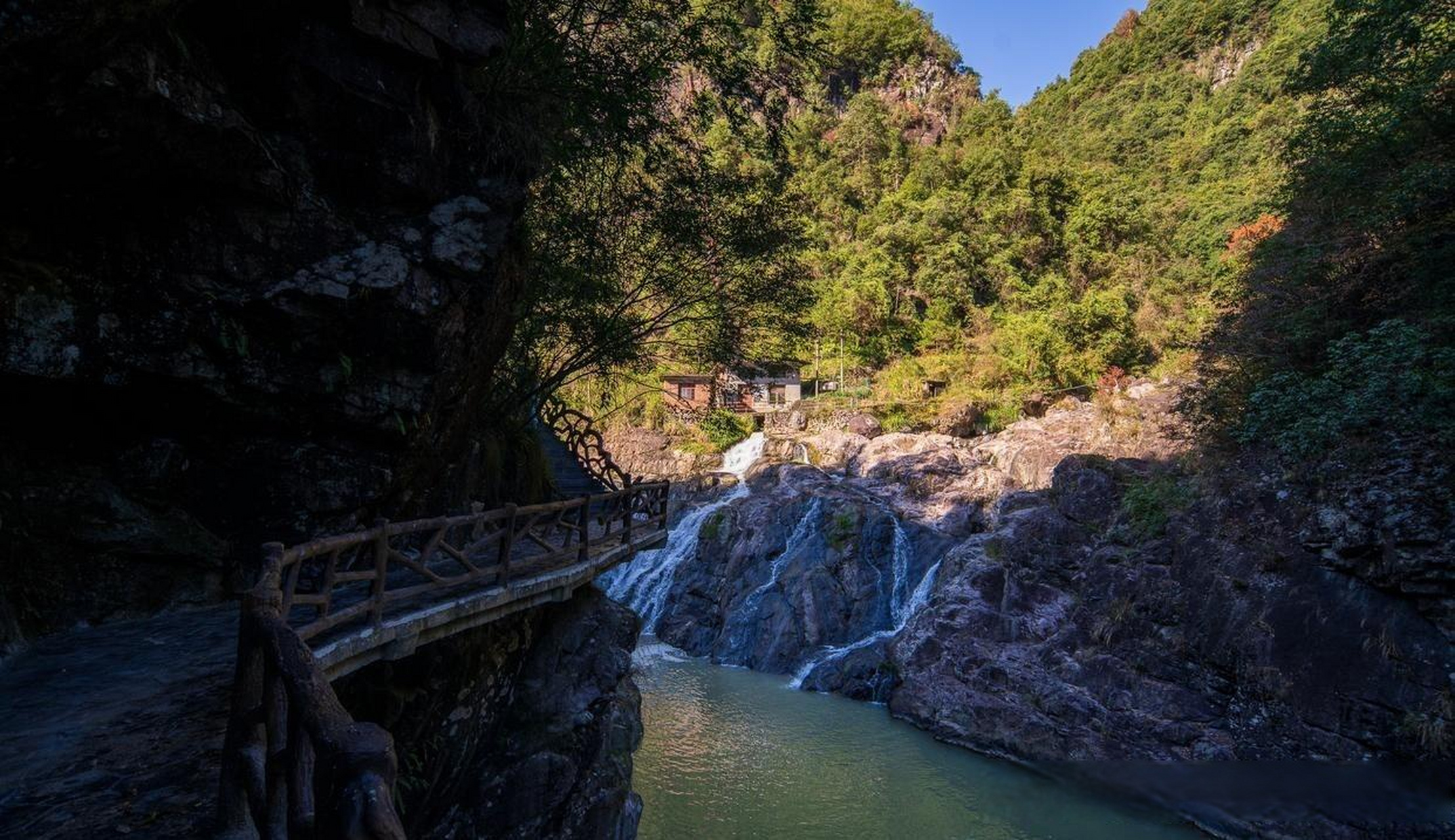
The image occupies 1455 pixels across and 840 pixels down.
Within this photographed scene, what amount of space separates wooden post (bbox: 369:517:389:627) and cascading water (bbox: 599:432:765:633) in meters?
19.1

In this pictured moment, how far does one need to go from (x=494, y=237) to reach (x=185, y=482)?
4167mm

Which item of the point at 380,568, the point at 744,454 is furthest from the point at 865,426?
the point at 380,568

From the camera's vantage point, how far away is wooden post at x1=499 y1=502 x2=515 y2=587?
26.1ft

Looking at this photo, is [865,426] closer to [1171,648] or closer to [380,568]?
[1171,648]

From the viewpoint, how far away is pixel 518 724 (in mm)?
9945

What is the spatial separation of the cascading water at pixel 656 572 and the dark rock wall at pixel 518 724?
14.0 metres

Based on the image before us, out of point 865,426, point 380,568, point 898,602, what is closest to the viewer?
point 380,568

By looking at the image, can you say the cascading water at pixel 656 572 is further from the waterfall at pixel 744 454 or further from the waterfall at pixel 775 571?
the waterfall at pixel 744 454

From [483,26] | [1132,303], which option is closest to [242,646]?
[483,26]

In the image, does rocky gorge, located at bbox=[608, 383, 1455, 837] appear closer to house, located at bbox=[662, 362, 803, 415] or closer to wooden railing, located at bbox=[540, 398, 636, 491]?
wooden railing, located at bbox=[540, 398, 636, 491]

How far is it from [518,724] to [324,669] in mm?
5218

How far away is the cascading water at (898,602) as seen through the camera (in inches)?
768

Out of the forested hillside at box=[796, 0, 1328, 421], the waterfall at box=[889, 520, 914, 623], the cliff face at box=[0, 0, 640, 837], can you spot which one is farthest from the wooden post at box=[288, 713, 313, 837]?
the forested hillside at box=[796, 0, 1328, 421]

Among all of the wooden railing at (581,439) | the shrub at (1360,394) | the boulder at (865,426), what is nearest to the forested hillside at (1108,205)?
the shrub at (1360,394)
